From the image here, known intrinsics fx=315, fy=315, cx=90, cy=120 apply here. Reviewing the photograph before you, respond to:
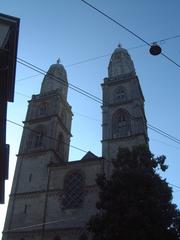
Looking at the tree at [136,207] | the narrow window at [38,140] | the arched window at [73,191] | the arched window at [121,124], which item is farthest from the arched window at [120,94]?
the tree at [136,207]

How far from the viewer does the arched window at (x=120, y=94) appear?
118 ft

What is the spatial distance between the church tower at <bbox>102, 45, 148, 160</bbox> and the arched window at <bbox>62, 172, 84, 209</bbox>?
3.50 metres

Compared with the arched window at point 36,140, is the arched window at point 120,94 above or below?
above

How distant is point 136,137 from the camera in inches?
1202

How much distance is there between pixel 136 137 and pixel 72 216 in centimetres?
976

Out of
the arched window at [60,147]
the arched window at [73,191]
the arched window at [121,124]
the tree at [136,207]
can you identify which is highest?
the arched window at [121,124]

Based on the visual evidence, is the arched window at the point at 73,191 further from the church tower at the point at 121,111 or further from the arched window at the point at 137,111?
the arched window at the point at 137,111

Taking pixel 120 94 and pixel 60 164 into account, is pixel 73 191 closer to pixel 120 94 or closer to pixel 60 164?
pixel 60 164

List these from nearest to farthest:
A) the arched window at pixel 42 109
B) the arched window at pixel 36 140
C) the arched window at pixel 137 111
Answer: the arched window at pixel 137 111, the arched window at pixel 36 140, the arched window at pixel 42 109

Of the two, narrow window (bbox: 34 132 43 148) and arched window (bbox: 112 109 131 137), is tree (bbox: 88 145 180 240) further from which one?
narrow window (bbox: 34 132 43 148)

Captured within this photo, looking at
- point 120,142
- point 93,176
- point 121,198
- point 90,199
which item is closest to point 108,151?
point 120,142

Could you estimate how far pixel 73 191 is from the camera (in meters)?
28.0

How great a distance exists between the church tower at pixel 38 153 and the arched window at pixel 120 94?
6.74 m

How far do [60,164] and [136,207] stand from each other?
46.6 feet
